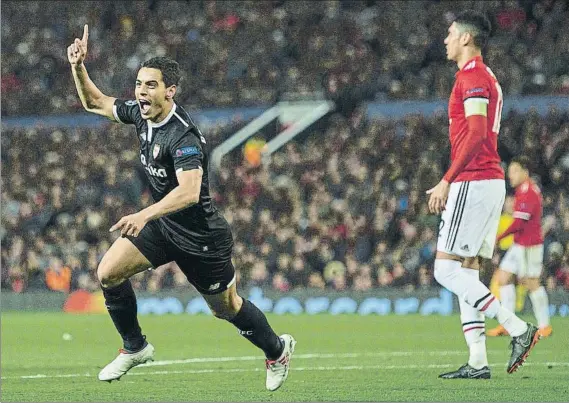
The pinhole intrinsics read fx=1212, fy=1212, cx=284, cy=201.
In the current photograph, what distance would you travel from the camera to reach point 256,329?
8242 millimetres

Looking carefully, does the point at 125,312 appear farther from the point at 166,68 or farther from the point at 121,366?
the point at 166,68

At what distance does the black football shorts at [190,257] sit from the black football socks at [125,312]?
0.30 m

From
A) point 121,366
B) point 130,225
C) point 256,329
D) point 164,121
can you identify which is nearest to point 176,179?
point 164,121

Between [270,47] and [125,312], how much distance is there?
61.6ft

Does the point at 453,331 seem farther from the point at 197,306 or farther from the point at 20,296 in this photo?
the point at 20,296

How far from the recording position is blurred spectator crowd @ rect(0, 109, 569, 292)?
20.3 meters

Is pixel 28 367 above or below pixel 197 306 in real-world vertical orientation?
above

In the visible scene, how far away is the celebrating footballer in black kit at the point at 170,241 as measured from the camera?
25.9 feet

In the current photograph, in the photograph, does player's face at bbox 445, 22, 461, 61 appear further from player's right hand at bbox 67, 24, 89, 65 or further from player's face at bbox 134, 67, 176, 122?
player's right hand at bbox 67, 24, 89, 65

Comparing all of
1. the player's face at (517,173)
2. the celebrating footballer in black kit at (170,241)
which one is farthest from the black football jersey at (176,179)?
the player's face at (517,173)

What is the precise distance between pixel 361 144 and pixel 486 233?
1345cm

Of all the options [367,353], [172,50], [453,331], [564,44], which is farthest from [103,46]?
[367,353]

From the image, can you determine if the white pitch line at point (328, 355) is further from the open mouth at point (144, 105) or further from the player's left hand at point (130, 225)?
the player's left hand at point (130, 225)

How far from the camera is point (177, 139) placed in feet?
25.5
